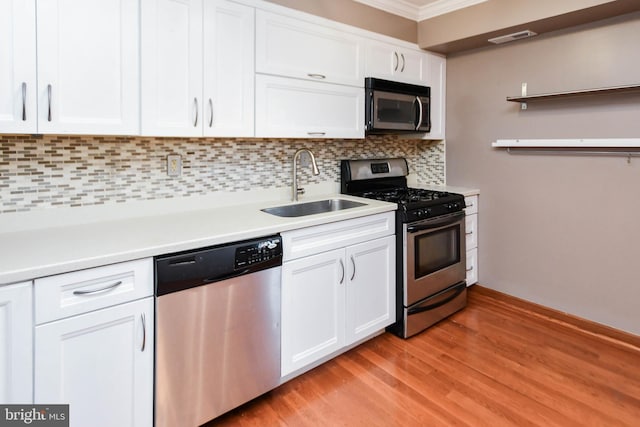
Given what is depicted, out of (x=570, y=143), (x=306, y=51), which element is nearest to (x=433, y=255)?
(x=570, y=143)

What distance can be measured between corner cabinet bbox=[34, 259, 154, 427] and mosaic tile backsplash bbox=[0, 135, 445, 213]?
2.25ft

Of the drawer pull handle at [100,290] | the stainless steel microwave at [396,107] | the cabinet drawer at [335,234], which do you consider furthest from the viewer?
the stainless steel microwave at [396,107]

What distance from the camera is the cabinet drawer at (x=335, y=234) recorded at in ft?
6.49

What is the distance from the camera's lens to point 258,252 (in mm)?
1801

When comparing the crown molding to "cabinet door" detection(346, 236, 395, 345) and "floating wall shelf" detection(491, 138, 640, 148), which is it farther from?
"cabinet door" detection(346, 236, 395, 345)

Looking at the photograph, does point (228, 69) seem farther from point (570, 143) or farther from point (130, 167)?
point (570, 143)

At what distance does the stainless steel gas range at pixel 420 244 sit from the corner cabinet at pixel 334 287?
9 cm

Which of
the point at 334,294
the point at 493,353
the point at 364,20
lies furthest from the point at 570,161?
the point at 334,294

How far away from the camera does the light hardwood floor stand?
6.09ft

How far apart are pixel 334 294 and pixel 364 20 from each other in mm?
1935

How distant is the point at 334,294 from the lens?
7.27 feet

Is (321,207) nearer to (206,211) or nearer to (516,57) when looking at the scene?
(206,211)

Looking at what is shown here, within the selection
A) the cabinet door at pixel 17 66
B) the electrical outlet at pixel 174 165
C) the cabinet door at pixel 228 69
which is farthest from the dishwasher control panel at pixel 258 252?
the cabinet door at pixel 17 66

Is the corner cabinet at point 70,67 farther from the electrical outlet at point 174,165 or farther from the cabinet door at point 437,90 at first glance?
the cabinet door at point 437,90
